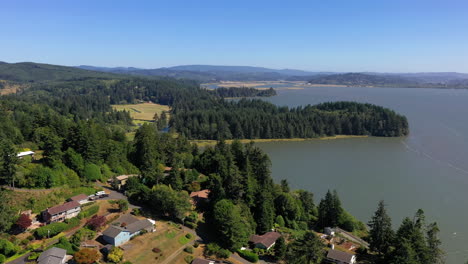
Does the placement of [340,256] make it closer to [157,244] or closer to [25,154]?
[157,244]

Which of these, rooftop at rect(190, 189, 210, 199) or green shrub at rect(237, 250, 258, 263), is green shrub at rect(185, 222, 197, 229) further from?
green shrub at rect(237, 250, 258, 263)

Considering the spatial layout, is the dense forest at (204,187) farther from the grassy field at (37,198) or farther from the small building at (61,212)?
the small building at (61,212)

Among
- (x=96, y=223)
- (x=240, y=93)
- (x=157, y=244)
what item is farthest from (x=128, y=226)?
(x=240, y=93)

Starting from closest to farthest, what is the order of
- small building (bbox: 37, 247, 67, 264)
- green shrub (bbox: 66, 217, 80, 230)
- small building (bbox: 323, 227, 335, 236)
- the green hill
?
small building (bbox: 37, 247, 67, 264) < green shrub (bbox: 66, 217, 80, 230) < small building (bbox: 323, 227, 335, 236) < the green hill

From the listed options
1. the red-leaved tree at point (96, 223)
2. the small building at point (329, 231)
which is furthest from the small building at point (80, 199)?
the small building at point (329, 231)

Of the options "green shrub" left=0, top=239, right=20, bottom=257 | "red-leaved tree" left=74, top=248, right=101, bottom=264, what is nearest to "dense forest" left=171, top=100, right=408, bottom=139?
"red-leaved tree" left=74, top=248, right=101, bottom=264

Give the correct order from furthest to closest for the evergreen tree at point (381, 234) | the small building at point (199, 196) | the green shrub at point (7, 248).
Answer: the small building at point (199, 196), the evergreen tree at point (381, 234), the green shrub at point (7, 248)
